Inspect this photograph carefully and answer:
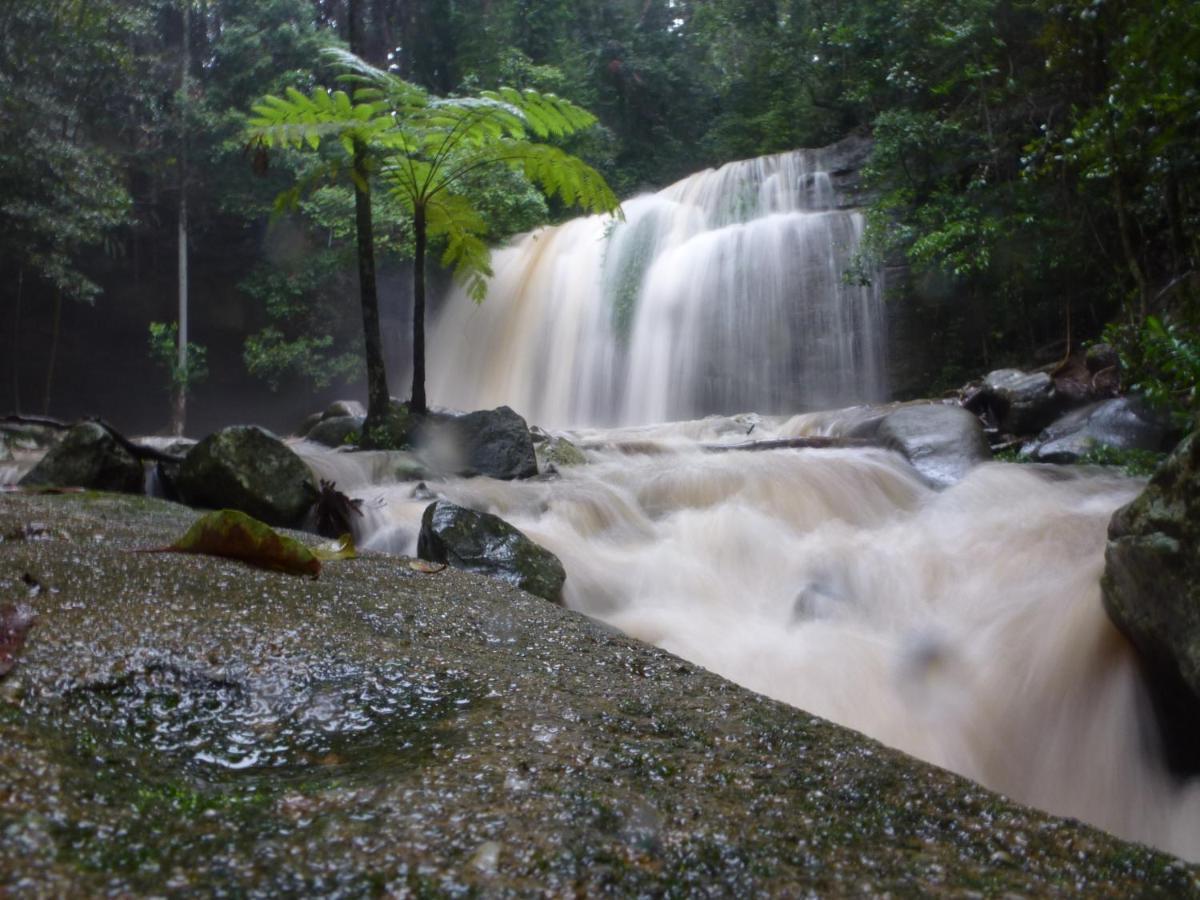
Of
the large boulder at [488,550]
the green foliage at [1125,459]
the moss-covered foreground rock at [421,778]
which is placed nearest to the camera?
the moss-covered foreground rock at [421,778]

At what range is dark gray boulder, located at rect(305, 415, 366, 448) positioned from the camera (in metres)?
7.21

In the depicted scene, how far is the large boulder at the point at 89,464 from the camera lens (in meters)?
4.46

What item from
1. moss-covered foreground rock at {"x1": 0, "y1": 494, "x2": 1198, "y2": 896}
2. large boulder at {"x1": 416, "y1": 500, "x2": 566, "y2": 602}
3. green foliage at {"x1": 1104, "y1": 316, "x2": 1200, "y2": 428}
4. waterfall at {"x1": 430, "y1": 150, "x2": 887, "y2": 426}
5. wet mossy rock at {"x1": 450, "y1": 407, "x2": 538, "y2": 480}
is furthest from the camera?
waterfall at {"x1": 430, "y1": 150, "x2": 887, "y2": 426}

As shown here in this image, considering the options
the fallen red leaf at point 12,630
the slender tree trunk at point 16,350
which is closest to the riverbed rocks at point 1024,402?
the fallen red leaf at point 12,630

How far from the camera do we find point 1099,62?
712cm

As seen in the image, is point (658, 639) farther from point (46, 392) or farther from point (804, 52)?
point (46, 392)

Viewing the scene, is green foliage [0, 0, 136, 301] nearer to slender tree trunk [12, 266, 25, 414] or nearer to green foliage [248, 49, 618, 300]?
slender tree trunk [12, 266, 25, 414]

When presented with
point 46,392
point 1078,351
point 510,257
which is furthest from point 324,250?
point 1078,351

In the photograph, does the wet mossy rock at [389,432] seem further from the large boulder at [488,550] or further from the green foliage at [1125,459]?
the green foliage at [1125,459]

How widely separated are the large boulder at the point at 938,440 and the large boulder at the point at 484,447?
286 centimetres

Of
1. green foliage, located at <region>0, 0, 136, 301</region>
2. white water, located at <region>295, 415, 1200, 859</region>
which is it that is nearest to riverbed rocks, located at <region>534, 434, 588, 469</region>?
white water, located at <region>295, 415, 1200, 859</region>

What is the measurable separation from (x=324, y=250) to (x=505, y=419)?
32.2 feet

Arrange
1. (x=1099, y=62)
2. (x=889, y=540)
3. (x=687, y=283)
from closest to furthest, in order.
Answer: (x=889, y=540) → (x=1099, y=62) → (x=687, y=283)

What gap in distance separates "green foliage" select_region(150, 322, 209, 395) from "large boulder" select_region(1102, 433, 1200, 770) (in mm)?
13296
